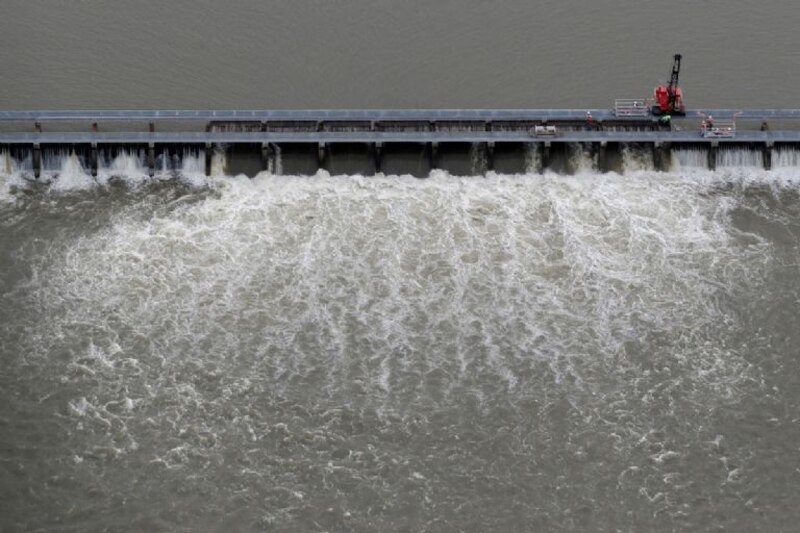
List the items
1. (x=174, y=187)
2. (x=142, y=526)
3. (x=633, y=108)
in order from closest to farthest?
(x=142, y=526) < (x=174, y=187) < (x=633, y=108)

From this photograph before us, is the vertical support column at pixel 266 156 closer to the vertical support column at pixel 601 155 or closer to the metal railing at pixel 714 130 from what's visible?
the vertical support column at pixel 601 155

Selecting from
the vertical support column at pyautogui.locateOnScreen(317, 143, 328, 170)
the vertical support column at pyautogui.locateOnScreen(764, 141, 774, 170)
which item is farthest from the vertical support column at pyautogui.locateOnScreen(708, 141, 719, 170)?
the vertical support column at pyautogui.locateOnScreen(317, 143, 328, 170)

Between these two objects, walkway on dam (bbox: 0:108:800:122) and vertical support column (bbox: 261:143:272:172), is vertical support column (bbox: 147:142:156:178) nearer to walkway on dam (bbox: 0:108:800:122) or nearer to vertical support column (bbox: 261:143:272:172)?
walkway on dam (bbox: 0:108:800:122)

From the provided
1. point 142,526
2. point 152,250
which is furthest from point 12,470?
point 152,250

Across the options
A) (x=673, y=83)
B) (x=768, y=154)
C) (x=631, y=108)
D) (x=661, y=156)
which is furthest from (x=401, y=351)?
(x=768, y=154)

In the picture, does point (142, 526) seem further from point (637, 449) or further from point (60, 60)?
point (60, 60)

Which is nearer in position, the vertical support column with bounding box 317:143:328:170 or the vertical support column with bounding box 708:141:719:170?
the vertical support column with bounding box 317:143:328:170

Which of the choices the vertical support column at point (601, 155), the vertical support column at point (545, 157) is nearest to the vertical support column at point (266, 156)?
the vertical support column at point (545, 157)
